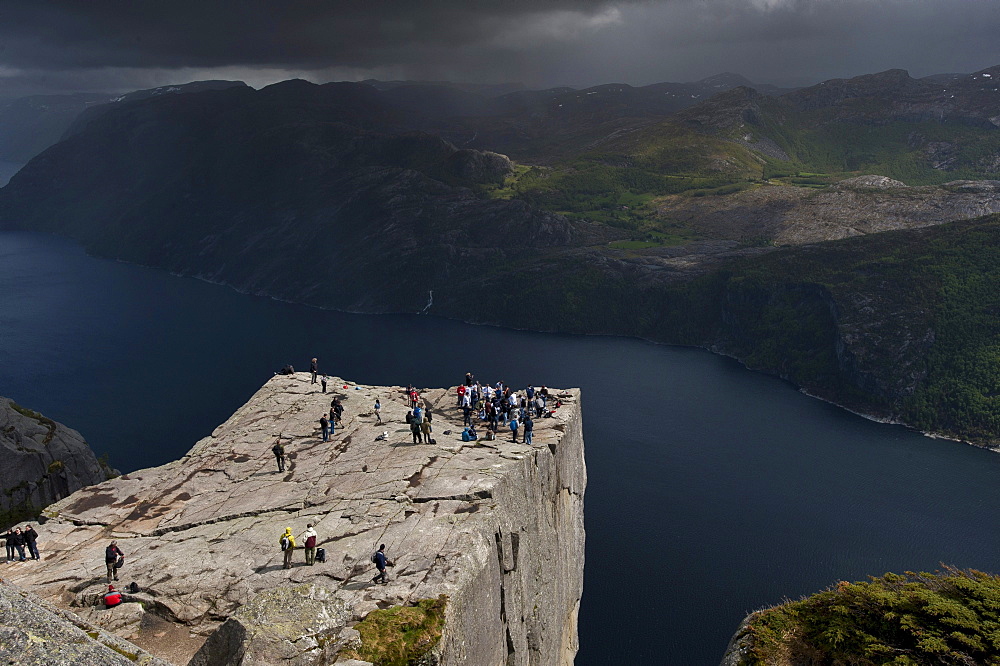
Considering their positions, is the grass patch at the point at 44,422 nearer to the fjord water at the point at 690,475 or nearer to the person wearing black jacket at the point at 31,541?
the fjord water at the point at 690,475

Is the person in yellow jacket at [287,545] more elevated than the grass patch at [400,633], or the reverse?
the person in yellow jacket at [287,545]

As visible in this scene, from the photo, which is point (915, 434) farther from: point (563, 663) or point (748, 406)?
point (563, 663)

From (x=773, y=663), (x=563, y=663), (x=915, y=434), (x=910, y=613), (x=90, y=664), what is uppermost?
(x=90, y=664)

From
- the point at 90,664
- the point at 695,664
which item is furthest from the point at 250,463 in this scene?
the point at 695,664

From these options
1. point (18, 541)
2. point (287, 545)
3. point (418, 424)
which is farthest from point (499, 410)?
point (18, 541)

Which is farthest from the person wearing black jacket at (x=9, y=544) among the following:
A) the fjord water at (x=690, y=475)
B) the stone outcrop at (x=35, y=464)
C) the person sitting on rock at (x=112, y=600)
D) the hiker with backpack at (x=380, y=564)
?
the stone outcrop at (x=35, y=464)

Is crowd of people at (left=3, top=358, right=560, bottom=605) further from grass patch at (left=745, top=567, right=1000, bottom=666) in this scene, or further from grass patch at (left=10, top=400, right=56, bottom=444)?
grass patch at (left=10, top=400, right=56, bottom=444)
